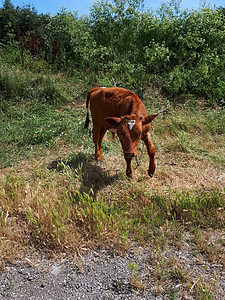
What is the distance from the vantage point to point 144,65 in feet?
29.2

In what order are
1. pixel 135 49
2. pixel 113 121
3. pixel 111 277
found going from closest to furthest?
pixel 111 277 → pixel 113 121 → pixel 135 49

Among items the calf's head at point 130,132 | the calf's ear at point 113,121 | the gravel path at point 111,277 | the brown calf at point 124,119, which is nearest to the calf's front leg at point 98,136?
the brown calf at point 124,119

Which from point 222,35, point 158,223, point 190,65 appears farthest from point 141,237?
point 222,35

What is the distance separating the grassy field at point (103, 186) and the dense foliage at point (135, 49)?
3.17 ft

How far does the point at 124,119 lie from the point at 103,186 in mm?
1183

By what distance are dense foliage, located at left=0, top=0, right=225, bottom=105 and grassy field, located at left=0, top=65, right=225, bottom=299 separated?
3.17ft

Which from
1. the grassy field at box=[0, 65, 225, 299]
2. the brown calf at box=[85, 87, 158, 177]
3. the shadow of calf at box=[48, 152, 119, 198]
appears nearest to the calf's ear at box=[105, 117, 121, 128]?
the brown calf at box=[85, 87, 158, 177]

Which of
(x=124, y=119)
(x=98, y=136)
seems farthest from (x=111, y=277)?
(x=98, y=136)

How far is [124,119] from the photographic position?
3.54 m

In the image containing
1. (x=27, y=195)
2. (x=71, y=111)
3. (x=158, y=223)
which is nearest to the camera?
(x=158, y=223)

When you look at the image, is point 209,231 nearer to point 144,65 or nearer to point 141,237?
point 141,237

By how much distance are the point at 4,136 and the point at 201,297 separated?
4.87 metres

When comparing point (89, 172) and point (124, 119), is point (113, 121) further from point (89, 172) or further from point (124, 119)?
point (89, 172)

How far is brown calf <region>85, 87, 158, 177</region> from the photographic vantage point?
3.48 metres
